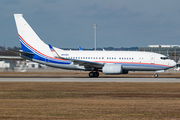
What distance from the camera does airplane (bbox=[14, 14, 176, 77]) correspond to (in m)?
41.0

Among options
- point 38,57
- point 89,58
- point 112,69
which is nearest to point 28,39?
point 38,57

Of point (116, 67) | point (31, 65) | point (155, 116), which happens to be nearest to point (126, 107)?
point (155, 116)

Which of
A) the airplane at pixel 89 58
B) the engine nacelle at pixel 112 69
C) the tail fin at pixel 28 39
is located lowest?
the engine nacelle at pixel 112 69

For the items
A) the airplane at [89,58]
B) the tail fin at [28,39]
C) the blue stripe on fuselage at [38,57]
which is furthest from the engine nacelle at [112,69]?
the tail fin at [28,39]

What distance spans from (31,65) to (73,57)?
80800mm

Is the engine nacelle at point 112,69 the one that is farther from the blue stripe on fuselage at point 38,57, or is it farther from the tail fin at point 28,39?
the tail fin at point 28,39

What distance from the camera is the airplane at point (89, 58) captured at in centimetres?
4100

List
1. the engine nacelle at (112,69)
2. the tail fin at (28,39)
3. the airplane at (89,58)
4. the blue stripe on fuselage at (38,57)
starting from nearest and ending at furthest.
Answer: the engine nacelle at (112,69)
the airplane at (89,58)
the blue stripe on fuselage at (38,57)
the tail fin at (28,39)

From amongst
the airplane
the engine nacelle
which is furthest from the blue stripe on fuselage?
the engine nacelle

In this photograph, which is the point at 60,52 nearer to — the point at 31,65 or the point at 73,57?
the point at 73,57

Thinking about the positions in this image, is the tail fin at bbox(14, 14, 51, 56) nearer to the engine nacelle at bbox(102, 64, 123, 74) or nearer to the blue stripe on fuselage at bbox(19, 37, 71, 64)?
the blue stripe on fuselage at bbox(19, 37, 71, 64)

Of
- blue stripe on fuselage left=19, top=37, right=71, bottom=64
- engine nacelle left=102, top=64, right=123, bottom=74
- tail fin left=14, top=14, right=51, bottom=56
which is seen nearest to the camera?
engine nacelle left=102, top=64, right=123, bottom=74

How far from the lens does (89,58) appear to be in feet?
138

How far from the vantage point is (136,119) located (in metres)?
11.8
